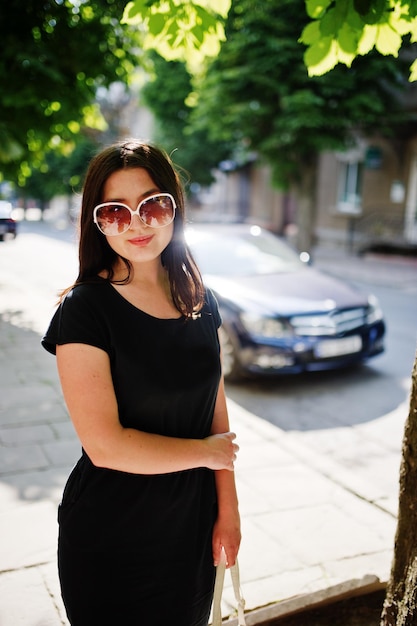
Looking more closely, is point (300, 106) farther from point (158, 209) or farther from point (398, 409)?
point (158, 209)

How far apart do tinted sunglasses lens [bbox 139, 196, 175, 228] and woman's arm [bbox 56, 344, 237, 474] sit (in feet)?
1.31

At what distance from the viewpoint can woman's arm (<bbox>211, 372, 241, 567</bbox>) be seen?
1836 mm

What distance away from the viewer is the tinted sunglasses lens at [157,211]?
1688 mm

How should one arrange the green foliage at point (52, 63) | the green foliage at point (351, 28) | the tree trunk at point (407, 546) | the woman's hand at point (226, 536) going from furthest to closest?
1. the green foliage at point (52, 63)
2. the green foliage at point (351, 28)
3. the tree trunk at point (407, 546)
4. the woman's hand at point (226, 536)

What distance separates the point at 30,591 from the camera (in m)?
2.86

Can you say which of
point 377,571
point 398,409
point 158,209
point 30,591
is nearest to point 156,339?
point 158,209

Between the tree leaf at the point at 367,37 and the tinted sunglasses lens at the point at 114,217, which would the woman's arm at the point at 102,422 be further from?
the tree leaf at the point at 367,37

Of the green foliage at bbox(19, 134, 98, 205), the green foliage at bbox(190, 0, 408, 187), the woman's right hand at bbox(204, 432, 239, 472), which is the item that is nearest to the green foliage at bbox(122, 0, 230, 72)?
the woman's right hand at bbox(204, 432, 239, 472)

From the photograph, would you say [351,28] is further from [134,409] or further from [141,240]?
[134,409]

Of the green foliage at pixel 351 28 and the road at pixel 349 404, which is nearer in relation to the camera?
the green foliage at pixel 351 28

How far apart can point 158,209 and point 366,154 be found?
20.9m

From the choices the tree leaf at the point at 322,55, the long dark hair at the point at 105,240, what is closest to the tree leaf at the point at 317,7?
the tree leaf at the point at 322,55

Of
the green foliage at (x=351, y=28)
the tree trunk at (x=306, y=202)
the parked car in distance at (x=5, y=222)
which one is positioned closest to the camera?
the green foliage at (x=351, y=28)

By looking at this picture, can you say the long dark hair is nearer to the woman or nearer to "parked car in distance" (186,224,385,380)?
the woman
